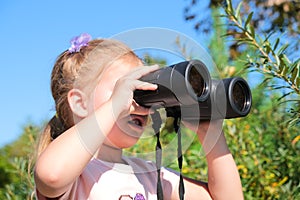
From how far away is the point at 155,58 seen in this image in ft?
4.63

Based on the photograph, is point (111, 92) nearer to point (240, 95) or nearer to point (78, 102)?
point (78, 102)

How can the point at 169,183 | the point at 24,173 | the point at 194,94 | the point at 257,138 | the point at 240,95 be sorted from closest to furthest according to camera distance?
the point at 194,94
the point at 240,95
the point at 169,183
the point at 24,173
the point at 257,138

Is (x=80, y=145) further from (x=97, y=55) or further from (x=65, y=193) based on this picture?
(x=97, y=55)

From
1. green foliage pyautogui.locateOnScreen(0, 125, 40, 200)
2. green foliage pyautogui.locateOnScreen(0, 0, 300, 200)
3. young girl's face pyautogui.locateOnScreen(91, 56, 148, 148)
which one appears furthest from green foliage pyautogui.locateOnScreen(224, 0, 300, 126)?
green foliage pyautogui.locateOnScreen(0, 125, 40, 200)

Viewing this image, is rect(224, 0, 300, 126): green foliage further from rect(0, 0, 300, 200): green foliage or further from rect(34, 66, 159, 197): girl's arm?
rect(34, 66, 159, 197): girl's arm

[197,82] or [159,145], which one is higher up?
[197,82]

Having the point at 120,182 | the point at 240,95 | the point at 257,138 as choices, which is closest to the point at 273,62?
the point at 240,95

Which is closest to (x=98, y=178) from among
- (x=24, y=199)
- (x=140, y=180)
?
(x=140, y=180)

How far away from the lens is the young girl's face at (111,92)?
147 cm

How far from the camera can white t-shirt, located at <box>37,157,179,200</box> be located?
147 centimetres

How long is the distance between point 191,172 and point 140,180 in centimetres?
82

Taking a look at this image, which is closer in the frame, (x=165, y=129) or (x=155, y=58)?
(x=155, y=58)

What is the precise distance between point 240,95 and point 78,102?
0.45 meters

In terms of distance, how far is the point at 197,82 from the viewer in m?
1.31
